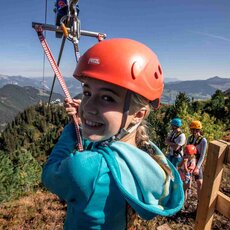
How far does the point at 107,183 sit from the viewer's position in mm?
1428

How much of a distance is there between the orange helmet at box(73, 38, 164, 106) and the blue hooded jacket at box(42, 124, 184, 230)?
396 millimetres

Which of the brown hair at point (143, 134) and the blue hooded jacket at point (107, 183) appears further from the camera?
the brown hair at point (143, 134)

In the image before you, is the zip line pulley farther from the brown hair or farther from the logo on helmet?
the brown hair

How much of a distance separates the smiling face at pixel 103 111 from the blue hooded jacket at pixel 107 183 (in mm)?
89

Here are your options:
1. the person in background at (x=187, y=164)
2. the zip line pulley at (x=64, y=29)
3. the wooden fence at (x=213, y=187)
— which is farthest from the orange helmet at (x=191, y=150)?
the zip line pulley at (x=64, y=29)

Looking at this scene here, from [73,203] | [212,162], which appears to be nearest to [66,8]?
[73,203]

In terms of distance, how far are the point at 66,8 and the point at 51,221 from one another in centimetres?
498

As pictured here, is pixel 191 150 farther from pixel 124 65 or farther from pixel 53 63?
pixel 53 63

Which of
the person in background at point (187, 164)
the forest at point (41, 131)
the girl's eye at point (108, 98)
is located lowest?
the forest at point (41, 131)

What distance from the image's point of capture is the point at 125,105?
158 cm

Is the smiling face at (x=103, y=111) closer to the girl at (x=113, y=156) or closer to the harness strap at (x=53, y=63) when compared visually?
the girl at (x=113, y=156)

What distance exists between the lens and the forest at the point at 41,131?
1661cm

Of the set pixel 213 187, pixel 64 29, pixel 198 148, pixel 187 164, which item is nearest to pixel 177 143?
pixel 198 148

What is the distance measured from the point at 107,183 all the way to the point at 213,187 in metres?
1.92
